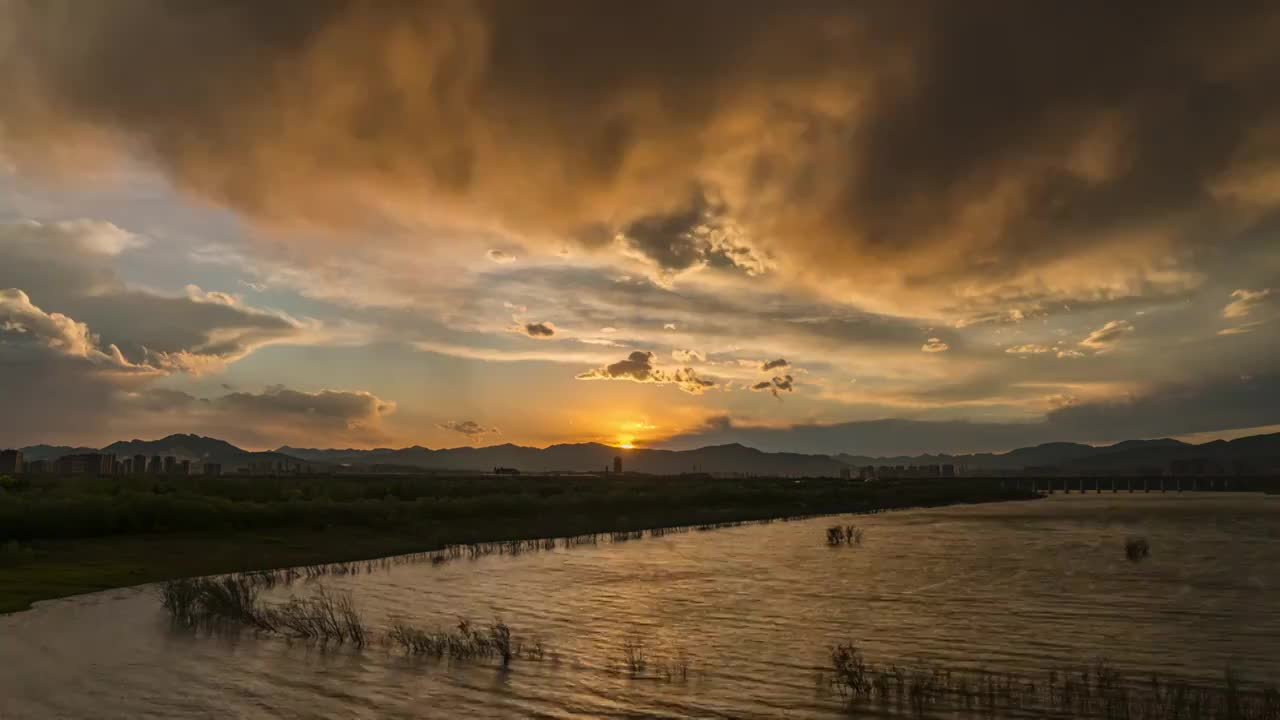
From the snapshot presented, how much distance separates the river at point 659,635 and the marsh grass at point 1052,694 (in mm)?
989

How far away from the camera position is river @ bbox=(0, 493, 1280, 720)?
1772cm

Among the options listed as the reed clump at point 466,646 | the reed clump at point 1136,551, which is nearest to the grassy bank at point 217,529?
the reed clump at point 466,646

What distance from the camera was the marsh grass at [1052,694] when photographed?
16578mm

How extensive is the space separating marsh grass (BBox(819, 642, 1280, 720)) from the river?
989 millimetres

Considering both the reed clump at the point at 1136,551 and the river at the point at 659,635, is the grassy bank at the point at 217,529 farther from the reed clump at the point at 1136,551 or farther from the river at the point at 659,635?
the reed clump at the point at 1136,551

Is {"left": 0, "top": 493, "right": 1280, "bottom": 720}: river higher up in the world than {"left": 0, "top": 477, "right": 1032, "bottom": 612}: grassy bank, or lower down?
lower down

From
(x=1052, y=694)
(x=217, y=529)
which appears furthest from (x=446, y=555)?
(x=1052, y=694)

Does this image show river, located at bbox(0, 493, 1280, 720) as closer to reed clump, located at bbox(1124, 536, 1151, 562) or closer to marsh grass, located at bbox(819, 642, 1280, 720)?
marsh grass, located at bbox(819, 642, 1280, 720)

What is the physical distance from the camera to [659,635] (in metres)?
25.9

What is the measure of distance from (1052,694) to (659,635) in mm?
11446

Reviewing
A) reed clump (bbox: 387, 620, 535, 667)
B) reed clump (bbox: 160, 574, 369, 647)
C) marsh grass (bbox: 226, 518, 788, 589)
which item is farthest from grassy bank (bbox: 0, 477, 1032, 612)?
reed clump (bbox: 387, 620, 535, 667)

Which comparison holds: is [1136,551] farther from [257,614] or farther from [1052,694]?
[257,614]

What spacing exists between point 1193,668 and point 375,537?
4676 cm

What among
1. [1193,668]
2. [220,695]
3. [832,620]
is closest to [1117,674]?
[1193,668]
